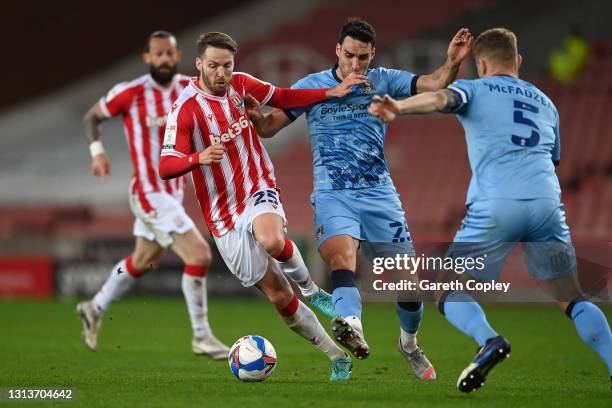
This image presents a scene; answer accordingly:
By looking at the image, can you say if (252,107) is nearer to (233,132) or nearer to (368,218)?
(233,132)

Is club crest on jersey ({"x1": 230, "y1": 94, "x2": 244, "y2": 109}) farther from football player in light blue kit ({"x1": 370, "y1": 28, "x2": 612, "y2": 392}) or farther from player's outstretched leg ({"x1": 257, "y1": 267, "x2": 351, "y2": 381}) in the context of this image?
football player in light blue kit ({"x1": 370, "y1": 28, "x2": 612, "y2": 392})

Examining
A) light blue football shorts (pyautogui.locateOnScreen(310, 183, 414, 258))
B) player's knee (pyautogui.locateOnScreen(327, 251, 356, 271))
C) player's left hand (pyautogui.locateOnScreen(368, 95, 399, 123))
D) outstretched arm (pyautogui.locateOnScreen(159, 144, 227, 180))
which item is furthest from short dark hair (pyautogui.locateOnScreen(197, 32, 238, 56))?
player's knee (pyautogui.locateOnScreen(327, 251, 356, 271))

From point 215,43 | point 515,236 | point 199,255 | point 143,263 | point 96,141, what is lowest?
point 143,263

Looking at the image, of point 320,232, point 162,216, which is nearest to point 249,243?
point 320,232

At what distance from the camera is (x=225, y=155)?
23.6ft

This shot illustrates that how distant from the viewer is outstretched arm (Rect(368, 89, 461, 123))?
5949mm

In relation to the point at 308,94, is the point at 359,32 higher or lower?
higher

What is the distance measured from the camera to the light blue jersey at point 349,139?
7.27 meters

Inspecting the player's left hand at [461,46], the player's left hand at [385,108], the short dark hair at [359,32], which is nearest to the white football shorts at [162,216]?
the short dark hair at [359,32]

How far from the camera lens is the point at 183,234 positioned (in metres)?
9.45

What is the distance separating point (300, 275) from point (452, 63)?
1.77m

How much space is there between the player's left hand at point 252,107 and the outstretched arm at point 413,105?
1.56m

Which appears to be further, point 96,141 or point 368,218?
point 96,141

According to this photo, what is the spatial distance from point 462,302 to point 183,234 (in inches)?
157
